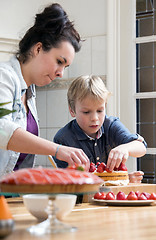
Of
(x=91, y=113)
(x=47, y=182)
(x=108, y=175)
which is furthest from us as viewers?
Result: (x=91, y=113)

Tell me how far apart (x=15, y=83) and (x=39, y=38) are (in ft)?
0.88

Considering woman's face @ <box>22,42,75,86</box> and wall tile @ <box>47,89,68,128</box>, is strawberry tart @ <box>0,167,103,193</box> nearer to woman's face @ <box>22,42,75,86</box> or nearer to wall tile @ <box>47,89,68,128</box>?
woman's face @ <box>22,42,75,86</box>

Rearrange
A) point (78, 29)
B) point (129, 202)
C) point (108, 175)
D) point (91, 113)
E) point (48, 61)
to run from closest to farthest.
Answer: point (129, 202)
point (108, 175)
point (48, 61)
point (91, 113)
point (78, 29)

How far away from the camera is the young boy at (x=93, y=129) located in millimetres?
2209

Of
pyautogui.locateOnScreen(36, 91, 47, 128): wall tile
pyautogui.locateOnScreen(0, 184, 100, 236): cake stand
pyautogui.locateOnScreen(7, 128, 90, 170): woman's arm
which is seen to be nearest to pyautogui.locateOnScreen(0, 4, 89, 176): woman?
pyautogui.locateOnScreen(7, 128, 90, 170): woman's arm

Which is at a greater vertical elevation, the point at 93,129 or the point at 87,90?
the point at 87,90

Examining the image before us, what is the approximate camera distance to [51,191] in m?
0.82

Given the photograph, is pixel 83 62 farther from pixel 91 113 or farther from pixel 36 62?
pixel 36 62

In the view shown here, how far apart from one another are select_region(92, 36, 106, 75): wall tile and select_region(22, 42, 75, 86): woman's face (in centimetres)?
132

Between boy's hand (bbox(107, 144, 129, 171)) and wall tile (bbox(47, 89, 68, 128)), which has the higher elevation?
wall tile (bbox(47, 89, 68, 128))

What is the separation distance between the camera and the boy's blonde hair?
2240 millimetres

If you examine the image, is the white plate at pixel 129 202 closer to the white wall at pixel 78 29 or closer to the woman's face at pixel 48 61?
the woman's face at pixel 48 61

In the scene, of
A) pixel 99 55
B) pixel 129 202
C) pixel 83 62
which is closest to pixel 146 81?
pixel 99 55

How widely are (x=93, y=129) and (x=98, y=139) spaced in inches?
3.8
